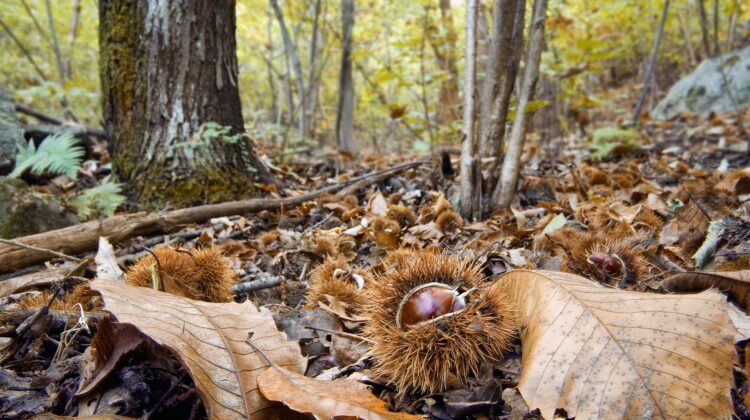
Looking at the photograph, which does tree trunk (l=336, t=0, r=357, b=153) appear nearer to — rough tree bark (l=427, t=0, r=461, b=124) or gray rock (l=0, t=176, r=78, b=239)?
rough tree bark (l=427, t=0, r=461, b=124)

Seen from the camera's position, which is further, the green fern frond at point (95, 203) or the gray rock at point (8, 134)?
the gray rock at point (8, 134)

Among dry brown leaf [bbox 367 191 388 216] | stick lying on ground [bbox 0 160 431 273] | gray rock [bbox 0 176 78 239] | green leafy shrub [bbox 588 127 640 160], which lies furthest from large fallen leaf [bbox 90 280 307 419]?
green leafy shrub [bbox 588 127 640 160]

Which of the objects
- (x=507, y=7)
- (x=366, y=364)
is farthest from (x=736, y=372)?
(x=507, y=7)

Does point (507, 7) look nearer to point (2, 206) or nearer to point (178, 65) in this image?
point (178, 65)

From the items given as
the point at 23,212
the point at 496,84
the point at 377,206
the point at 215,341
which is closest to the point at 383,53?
the point at 496,84

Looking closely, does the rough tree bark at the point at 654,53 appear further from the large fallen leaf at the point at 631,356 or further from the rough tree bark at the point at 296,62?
the large fallen leaf at the point at 631,356

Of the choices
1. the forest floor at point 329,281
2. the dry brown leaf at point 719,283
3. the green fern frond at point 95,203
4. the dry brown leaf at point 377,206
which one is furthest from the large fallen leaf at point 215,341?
the green fern frond at point 95,203

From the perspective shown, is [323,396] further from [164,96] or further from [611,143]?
[611,143]
